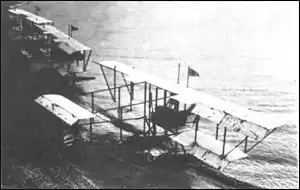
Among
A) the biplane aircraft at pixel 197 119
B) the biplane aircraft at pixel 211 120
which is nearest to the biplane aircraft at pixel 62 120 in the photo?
the biplane aircraft at pixel 197 119

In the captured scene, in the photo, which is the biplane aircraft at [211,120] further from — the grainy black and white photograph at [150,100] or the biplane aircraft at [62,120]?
the biplane aircraft at [62,120]

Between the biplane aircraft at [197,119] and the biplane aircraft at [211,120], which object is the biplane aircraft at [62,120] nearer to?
the biplane aircraft at [197,119]

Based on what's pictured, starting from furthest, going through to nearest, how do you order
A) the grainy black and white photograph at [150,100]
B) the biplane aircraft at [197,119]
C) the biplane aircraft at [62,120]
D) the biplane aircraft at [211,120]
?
the biplane aircraft at [62,120], the grainy black and white photograph at [150,100], the biplane aircraft at [197,119], the biplane aircraft at [211,120]

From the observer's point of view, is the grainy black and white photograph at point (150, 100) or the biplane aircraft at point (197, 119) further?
the grainy black and white photograph at point (150, 100)

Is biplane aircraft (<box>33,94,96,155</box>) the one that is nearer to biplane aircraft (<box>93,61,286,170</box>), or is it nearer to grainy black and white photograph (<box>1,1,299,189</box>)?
grainy black and white photograph (<box>1,1,299,189</box>)

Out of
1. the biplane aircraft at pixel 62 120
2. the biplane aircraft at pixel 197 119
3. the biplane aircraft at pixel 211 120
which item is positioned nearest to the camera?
the biplane aircraft at pixel 211 120

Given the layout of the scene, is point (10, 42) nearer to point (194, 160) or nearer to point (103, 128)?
point (103, 128)

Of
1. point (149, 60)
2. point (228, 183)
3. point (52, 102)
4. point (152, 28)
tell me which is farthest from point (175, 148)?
point (152, 28)

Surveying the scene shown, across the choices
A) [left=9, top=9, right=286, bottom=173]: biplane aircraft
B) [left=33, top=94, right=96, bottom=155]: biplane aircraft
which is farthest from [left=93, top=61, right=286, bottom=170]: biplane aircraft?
[left=33, top=94, right=96, bottom=155]: biplane aircraft

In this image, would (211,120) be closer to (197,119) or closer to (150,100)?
(197,119)
